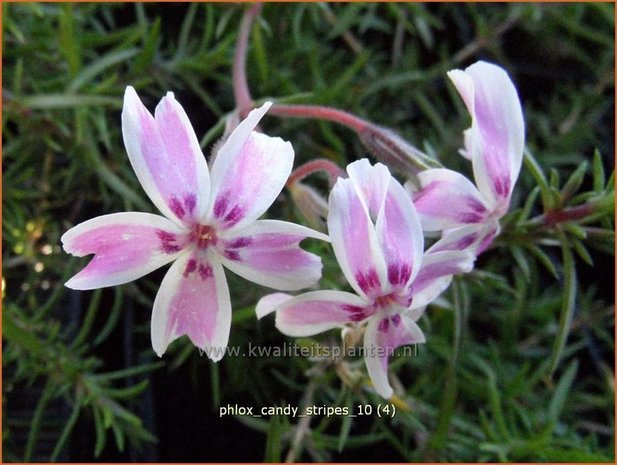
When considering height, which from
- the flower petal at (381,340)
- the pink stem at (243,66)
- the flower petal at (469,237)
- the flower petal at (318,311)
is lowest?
the flower petal at (381,340)

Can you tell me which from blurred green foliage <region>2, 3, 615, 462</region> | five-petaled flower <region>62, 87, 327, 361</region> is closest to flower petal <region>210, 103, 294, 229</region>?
five-petaled flower <region>62, 87, 327, 361</region>

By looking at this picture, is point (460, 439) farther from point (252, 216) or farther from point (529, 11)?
point (529, 11)

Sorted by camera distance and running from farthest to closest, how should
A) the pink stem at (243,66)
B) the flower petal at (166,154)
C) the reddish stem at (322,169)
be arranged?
the pink stem at (243,66), the reddish stem at (322,169), the flower petal at (166,154)

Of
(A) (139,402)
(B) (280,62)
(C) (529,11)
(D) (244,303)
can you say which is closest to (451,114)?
(C) (529,11)

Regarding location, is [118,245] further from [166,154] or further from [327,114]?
[327,114]

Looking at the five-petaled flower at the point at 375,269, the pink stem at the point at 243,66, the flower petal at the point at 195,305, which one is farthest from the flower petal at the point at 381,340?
the pink stem at the point at 243,66

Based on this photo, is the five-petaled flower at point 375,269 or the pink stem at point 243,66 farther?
the pink stem at point 243,66

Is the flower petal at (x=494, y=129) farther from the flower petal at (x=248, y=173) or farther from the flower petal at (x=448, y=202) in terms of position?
the flower petal at (x=248, y=173)

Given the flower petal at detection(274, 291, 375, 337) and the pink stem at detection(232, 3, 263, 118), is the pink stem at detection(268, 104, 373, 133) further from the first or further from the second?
the flower petal at detection(274, 291, 375, 337)
